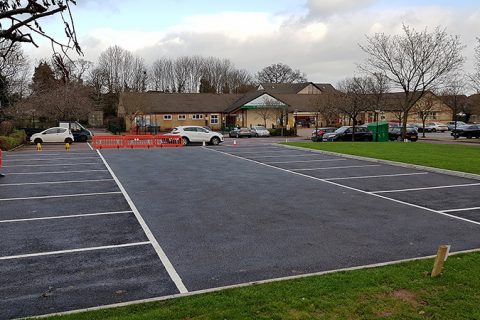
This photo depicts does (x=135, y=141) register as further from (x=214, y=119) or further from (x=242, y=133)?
(x=214, y=119)

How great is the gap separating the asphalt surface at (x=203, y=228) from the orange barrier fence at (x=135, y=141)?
47.6 ft

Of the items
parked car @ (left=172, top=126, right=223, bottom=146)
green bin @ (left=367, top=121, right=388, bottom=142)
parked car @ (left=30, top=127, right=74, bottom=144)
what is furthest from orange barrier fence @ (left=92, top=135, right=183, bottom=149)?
green bin @ (left=367, top=121, right=388, bottom=142)

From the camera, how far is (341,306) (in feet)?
15.5

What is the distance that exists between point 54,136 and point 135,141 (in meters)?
7.25

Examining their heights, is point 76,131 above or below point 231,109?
below

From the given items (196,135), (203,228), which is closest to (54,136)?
(196,135)

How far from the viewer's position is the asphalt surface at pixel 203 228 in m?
5.91

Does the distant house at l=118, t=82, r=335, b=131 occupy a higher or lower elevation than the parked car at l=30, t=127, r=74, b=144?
higher

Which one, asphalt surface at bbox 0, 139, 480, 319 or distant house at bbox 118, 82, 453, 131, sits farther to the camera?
distant house at bbox 118, 82, 453, 131

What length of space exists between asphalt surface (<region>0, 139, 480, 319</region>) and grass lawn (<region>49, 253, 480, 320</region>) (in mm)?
538

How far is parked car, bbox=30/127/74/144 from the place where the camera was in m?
35.2

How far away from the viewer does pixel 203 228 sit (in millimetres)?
8633

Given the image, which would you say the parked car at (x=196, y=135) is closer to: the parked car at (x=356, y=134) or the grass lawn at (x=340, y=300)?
the parked car at (x=356, y=134)

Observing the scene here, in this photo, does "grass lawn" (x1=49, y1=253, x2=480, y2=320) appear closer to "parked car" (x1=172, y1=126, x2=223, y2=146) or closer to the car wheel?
"parked car" (x1=172, y1=126, x2=223, y2=146)
